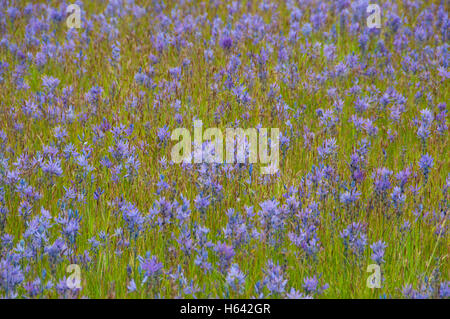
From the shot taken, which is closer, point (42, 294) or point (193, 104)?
point (42, 294)

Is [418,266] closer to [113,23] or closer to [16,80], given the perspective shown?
[16,80]

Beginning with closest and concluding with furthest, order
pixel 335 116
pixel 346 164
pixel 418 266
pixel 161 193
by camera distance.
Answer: pixel 418 266
pixel 161 193
pixel 346 164
pixel 335 116

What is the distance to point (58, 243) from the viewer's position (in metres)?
2.90

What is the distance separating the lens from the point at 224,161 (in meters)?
3.89

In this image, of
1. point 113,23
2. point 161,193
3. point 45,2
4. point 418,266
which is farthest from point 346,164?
point 45,2

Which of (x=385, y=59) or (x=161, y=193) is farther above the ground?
(x=385, y=59)

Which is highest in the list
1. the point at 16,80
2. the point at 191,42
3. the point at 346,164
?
the point at 191,42

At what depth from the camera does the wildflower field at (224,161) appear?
297cm

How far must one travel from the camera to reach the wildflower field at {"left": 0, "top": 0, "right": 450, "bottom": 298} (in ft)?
9.76

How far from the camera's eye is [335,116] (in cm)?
484

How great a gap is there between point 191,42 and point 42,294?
4.41 meters

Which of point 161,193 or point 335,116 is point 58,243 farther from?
point 335,116
